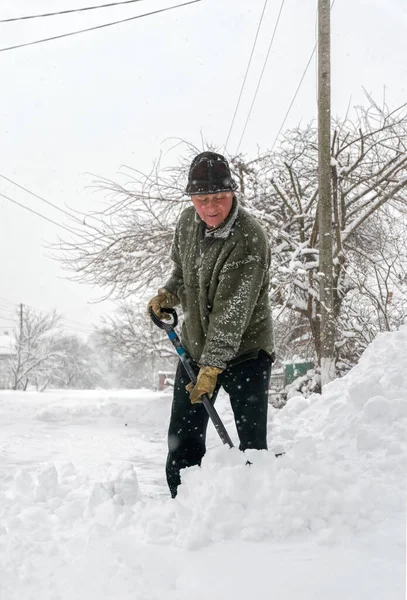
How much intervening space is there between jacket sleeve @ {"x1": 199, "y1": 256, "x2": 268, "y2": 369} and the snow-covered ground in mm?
417

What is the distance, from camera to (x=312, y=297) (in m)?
7.84

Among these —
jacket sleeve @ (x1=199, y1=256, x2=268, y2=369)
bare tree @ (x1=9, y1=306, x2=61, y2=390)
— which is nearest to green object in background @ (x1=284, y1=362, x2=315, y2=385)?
jacket sleeve @ (x1=199, y1=256, x2=268, y2=369)

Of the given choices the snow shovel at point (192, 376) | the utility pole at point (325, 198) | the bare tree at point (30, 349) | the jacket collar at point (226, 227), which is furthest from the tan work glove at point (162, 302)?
the bare tree at point (30, 349)

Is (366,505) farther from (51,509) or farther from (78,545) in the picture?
(51,509)

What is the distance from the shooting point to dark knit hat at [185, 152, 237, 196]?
2504 mm

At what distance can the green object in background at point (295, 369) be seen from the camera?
8.70 metres

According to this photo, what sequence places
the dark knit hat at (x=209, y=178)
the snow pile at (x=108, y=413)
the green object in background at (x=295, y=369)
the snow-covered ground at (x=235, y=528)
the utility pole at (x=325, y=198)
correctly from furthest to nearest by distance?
1. the green object in background at (x=295, y=369)
2. the snow pile at (x=108, y=413)
3. the utility pole at (x=325, y=198)
4. the dark knit hat at (x=209, y=178)
5. the snow-covered ground at (x=235, y=528)

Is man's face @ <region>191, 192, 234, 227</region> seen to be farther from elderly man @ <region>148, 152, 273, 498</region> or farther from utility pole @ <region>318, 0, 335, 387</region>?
utility pole @ <region>318, 0, 335, 387</region>

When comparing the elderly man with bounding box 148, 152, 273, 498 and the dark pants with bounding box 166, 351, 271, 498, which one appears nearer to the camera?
the elderly man with bounding box 148, 152, 273, 498

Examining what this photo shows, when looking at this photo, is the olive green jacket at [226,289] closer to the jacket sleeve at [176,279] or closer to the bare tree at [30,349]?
the jacket sleeve at [176,279]

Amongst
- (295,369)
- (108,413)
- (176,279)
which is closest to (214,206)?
(176,279)

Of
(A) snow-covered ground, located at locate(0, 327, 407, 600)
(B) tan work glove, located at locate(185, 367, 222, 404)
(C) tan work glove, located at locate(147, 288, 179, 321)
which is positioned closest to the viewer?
(A) snow-covered ground, located at locate(0, 327, 407, 600)

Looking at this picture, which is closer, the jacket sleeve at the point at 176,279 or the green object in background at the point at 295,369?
the jacket sleeve at the point at 176,279

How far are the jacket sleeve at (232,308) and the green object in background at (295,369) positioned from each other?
6357 mm
